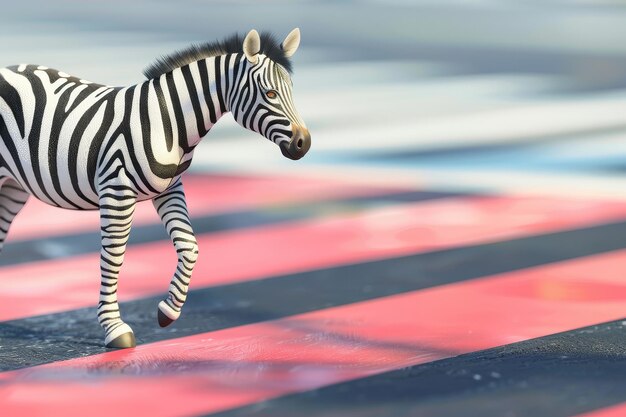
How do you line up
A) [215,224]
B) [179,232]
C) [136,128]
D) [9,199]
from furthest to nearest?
[215,224]
[9,199]
[179,232]
[136,128]

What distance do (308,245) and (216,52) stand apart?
2.37 m

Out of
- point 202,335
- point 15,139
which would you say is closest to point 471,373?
point 202,335

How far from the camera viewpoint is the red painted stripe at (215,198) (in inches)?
307

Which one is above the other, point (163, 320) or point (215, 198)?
point (215, 198)

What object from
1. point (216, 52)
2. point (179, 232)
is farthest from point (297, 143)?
point (179, 232)

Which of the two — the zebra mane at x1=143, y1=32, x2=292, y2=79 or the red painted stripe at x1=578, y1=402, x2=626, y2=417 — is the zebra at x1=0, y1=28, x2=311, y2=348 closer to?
the zebra mane at x1=143, y1=32, x2=292, y2=79

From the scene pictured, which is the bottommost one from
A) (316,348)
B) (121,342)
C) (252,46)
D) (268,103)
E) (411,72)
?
(316,348)

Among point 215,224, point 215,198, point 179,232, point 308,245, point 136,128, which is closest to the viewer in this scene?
point 136,128

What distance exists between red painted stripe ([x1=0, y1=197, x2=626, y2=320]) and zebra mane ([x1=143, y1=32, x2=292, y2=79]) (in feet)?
4.41

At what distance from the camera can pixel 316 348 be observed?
5.13 metres

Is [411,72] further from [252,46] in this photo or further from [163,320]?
[252,46]

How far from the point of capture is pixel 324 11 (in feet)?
44.8

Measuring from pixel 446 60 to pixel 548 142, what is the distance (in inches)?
122

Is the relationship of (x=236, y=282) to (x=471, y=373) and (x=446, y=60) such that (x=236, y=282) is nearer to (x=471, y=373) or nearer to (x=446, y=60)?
(x=471, y=373)
